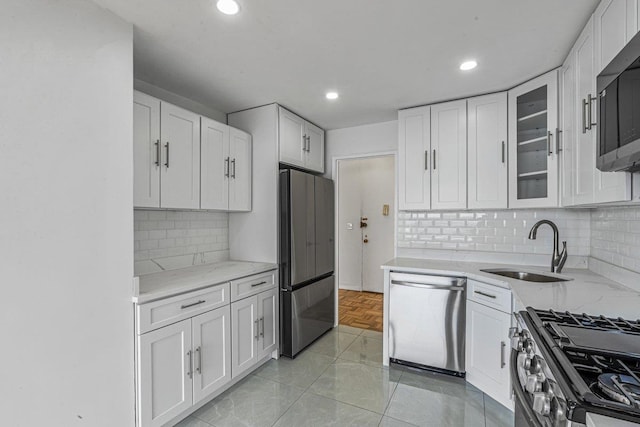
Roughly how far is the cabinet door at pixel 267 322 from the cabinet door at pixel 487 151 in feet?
6.72

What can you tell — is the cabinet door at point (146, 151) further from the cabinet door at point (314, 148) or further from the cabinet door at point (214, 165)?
the cabinet door at point (314, 148)

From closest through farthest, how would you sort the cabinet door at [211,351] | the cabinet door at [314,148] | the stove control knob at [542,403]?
1. the stove control knob at [542,403]
2. the cabinet door at [211,351]
3. the cabinet door at [314,148]

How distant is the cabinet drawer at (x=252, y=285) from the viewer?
237cm

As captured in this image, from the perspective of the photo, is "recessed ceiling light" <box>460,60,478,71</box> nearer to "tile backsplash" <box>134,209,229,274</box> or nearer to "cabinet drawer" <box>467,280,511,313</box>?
"cabinet drawer" <box>467,280,511,313</box>

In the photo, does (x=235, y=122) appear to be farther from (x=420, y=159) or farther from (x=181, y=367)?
(x=181, y=367)

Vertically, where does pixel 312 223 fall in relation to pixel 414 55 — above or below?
below

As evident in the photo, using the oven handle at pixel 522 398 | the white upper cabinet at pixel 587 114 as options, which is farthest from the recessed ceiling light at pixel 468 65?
the oven handle at pixel 522 398

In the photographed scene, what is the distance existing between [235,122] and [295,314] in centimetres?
209

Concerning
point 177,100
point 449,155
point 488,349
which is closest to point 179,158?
point 177,100

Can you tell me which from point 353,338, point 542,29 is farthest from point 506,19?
point 353,338

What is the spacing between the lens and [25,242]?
1.26 metres

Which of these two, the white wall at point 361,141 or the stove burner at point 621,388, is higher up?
the white wall at point 361,141

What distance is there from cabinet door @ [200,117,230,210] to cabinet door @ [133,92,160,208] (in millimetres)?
405

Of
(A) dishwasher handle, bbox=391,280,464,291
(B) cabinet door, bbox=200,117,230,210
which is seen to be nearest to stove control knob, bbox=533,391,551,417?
(A) dishwasher handle, bbox=391,280,464,291
